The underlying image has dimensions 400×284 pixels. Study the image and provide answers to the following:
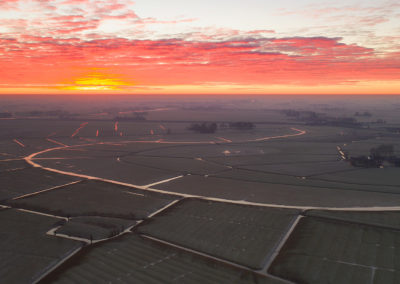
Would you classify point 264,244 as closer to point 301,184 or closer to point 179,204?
point 179,204

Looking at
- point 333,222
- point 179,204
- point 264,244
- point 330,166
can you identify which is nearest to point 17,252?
point 179,204

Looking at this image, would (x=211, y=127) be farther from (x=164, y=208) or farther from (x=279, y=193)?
(x=164, y=208)

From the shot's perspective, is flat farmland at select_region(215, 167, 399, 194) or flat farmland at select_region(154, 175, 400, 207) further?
flat farmland at select_region(215, 167, 399, 194)

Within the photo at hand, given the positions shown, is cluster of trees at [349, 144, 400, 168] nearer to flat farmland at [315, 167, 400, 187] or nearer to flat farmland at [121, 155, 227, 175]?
flat farmland at [315, 167, 400, 187]

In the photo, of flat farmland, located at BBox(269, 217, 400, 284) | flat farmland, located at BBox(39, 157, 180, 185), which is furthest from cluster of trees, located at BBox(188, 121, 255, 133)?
flat farmland, located at BBox(269, 217, 400, 284)

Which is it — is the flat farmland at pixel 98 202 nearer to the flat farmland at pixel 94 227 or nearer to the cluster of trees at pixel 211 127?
the flat farmland at pixel 94 227

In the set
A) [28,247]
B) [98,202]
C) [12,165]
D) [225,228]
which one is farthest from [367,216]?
[12,165]
